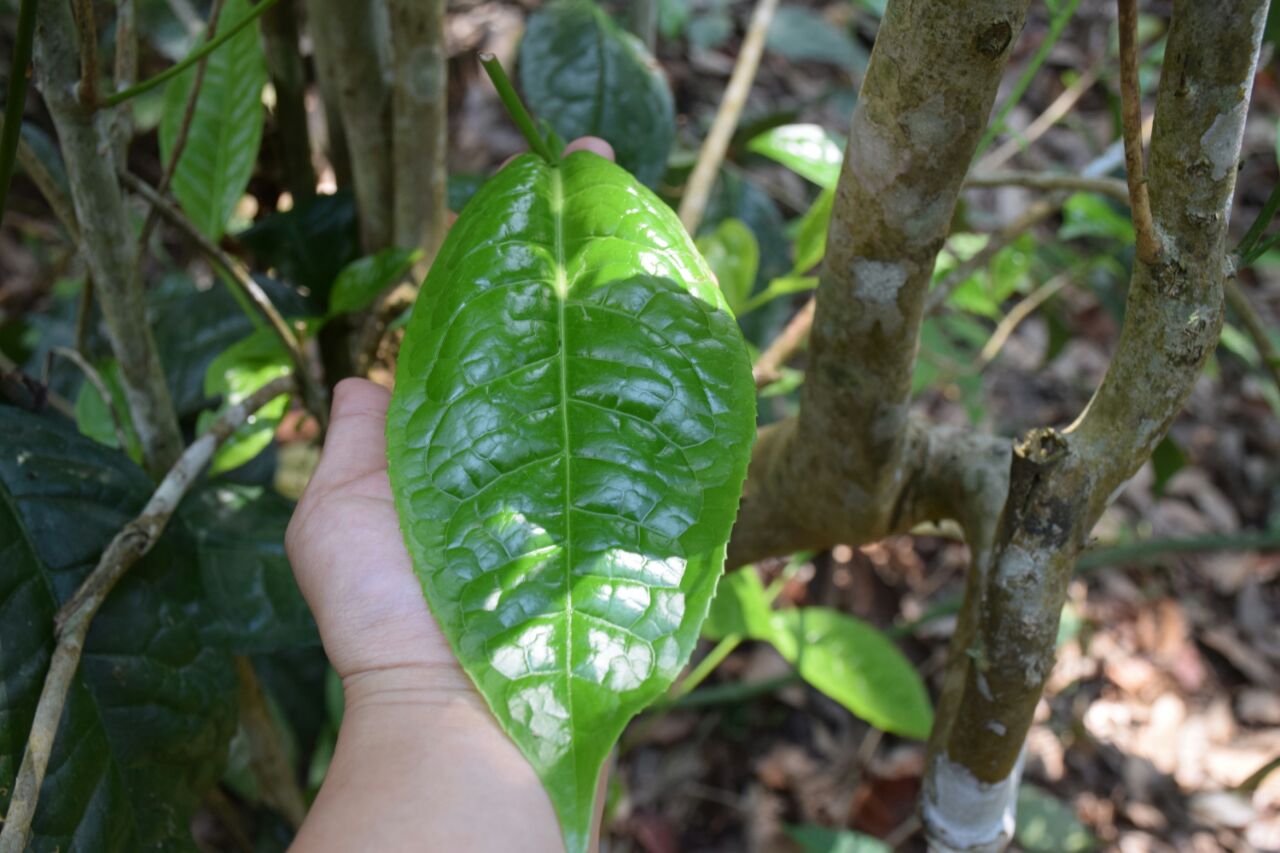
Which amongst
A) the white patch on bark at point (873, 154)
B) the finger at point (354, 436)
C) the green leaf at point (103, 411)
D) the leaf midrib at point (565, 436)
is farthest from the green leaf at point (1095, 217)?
the green leaf at point (103, 411)

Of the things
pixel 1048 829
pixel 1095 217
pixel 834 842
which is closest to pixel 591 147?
pixel 1095 217

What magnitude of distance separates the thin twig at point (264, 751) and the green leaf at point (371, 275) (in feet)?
1.37

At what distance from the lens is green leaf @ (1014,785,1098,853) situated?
168 centimetres

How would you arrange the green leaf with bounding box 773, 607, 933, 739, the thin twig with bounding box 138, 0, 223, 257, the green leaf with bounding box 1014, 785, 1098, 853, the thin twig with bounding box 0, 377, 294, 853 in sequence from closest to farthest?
the thin twig with bounding box 0, 377, 294, 853
the thin twig with bounding box 138, 0, 223, 257
the green leaf with bounding box 773, 607, 933, 739
the green leaf with bounding box 1014, 785, 1098, 853

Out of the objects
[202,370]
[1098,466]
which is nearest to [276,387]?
[202,370]

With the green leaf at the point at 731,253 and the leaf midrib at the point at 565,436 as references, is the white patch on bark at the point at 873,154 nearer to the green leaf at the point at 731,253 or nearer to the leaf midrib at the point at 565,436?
the leaf midrib at the point at 565,436

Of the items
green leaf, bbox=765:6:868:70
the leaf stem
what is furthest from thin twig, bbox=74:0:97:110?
green leaf, bbox=765:6:868:70

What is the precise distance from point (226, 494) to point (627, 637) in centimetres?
64

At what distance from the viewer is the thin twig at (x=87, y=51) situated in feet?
2.21

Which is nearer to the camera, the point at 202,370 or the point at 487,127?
the point at 202,370

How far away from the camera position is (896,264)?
709 millimetres

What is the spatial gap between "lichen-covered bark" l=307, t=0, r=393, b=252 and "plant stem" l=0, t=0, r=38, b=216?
1.27ft

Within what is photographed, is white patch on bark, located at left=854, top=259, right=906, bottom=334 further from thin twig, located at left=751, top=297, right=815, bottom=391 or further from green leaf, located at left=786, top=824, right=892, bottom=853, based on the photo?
green leaf, located at left=786, top=824, right=892, bottom=853

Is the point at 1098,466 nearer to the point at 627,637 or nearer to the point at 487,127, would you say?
the point at 627,637
